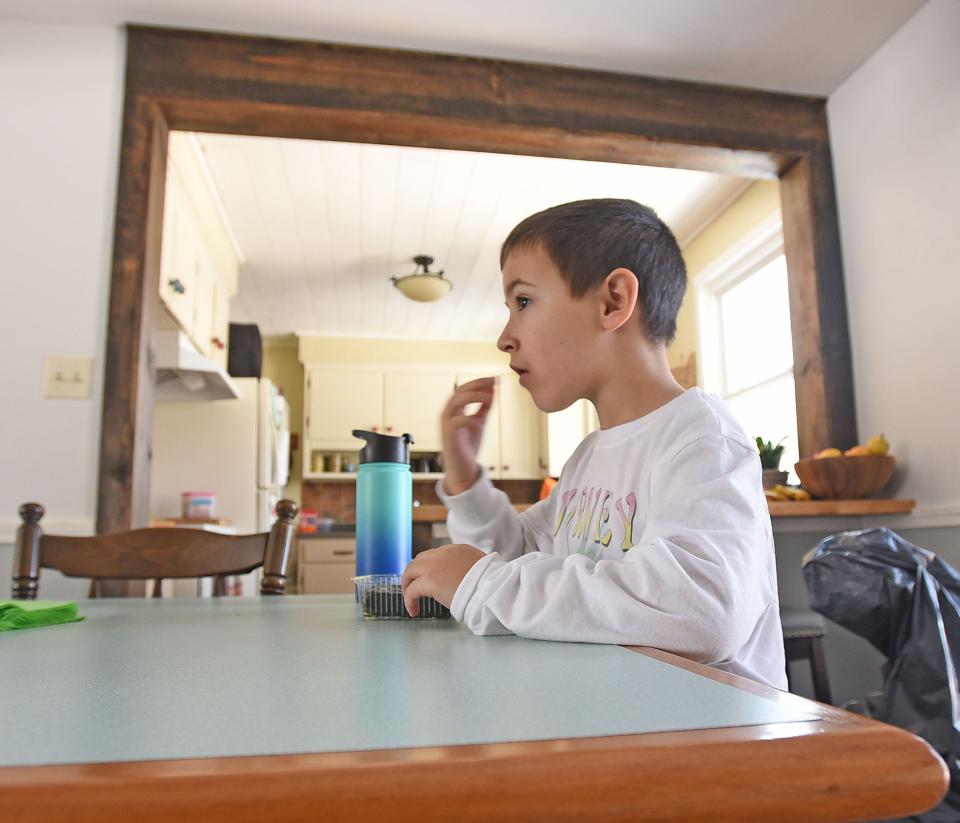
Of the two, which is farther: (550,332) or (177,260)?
(177,260)

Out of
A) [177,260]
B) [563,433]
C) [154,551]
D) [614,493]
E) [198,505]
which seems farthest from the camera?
[563,433]

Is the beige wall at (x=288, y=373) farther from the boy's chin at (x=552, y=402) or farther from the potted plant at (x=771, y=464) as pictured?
the boy's chin at (x=552, y=402)

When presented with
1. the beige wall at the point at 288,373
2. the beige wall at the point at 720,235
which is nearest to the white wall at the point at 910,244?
the beige wall at the point at 720,235

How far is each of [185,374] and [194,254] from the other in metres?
0.51

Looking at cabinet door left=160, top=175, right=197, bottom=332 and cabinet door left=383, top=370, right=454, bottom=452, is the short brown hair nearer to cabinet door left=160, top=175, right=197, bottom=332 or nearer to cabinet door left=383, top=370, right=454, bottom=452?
cabinet door left=160, top=175, right=197, bottom=332

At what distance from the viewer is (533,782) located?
242 mm

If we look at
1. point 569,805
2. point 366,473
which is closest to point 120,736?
point 569,805

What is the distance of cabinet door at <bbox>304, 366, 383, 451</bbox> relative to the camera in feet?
20.3

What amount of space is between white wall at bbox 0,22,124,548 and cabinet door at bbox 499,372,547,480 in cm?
429

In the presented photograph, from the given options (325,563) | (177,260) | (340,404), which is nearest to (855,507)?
(177,260)

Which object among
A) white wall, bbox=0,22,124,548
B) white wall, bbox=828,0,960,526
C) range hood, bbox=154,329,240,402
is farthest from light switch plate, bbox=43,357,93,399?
white wall, bbox=828,0,960,526

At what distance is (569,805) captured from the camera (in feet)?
0.79

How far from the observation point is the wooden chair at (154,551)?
126 centimetres

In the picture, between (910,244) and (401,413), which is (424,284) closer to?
(401,413)
